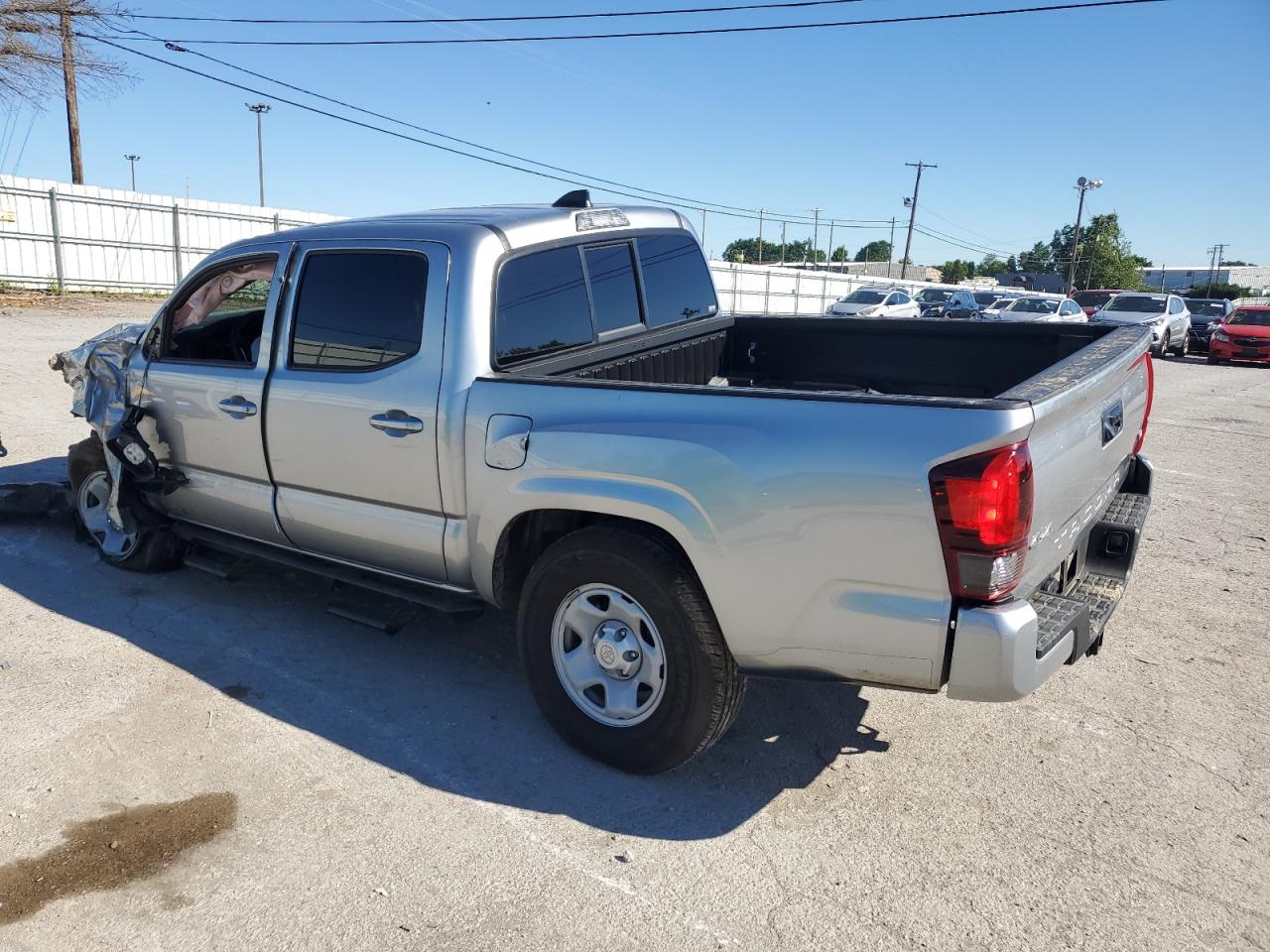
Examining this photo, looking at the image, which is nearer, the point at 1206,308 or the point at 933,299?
the point at 1206,308

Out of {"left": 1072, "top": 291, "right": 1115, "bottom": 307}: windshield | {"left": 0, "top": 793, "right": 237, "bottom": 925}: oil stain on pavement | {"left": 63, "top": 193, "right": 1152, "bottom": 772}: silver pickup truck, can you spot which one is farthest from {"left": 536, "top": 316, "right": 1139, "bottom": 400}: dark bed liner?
{"left": 1072, "top": 291, "right": 1115, "bottom": 307}: windshield

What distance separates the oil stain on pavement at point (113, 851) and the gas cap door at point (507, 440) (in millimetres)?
1493

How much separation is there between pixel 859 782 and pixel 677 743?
0.70 metres

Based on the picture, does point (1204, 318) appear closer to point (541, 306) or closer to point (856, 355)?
point (856, 355)

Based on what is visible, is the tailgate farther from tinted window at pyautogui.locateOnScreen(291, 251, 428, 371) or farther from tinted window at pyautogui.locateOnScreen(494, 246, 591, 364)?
tinted window at pyautogui.locateOnScreen(291, 251, 428, 371)

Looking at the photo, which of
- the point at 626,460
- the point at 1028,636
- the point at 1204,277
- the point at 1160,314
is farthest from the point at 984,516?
the point at 1204,277

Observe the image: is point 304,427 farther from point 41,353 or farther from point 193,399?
point 41,353

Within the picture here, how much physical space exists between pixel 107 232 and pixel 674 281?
25.1m

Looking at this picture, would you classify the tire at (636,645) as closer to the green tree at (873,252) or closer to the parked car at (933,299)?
the parked car at (933,299)

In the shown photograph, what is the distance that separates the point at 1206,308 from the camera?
96.3 feet

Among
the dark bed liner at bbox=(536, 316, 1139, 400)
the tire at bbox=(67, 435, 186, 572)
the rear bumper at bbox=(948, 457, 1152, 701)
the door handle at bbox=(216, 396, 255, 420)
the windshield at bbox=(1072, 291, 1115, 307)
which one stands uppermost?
the windshield at bbox=(1072, 291, 1115, 307)

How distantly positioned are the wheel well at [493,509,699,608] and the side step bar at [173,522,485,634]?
209mm

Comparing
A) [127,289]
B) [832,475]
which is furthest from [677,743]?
[127,289]

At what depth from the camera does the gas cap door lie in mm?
3301
